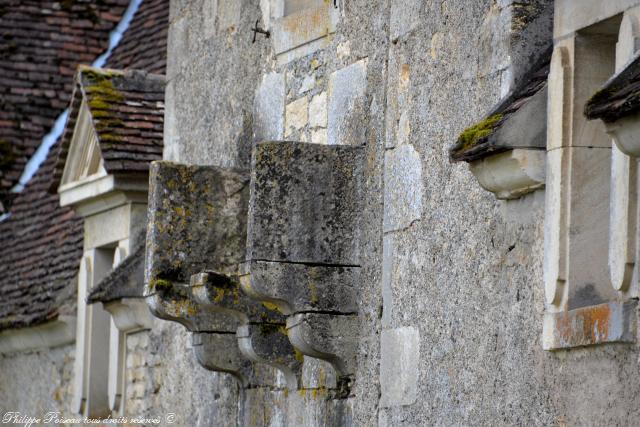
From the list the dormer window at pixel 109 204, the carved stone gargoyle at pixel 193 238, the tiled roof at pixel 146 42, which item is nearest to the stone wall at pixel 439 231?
the carved stone gargoyle at pixel 193 238

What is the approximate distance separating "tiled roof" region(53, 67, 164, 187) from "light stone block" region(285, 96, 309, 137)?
3.07 m

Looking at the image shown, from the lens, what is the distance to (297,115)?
293 inches

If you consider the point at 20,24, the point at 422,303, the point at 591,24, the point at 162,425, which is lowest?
the point at 162,425

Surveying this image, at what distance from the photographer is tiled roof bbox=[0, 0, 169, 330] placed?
486 inches

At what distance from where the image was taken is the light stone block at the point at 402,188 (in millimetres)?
6098

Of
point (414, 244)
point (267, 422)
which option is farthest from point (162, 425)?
point (414, 244)

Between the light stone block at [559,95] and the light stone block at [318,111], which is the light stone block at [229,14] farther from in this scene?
the light stone block at [559,95]

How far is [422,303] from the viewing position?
5.96 meters

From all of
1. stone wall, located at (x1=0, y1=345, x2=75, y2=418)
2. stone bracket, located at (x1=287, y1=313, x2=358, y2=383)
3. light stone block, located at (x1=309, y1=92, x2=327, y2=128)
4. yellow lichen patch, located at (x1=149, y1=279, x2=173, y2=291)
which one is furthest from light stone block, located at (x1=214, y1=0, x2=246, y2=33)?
stone wall, located at (x1=0, y1=345, x2=75, y2=418)

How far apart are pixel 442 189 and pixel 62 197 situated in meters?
6.41

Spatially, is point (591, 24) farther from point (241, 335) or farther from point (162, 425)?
point (162, 425)

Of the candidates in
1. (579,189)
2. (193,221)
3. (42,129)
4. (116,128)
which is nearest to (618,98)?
(579,189)

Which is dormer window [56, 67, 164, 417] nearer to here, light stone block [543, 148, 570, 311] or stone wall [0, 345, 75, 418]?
stone wall [0, 345, 75, 418]

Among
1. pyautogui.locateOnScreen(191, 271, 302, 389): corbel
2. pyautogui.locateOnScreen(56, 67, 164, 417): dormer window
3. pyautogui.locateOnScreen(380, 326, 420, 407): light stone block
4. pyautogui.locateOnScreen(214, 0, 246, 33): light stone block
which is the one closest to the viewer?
pyautogui.locateOnScreen(380, 326, 420, 407): light stone block
